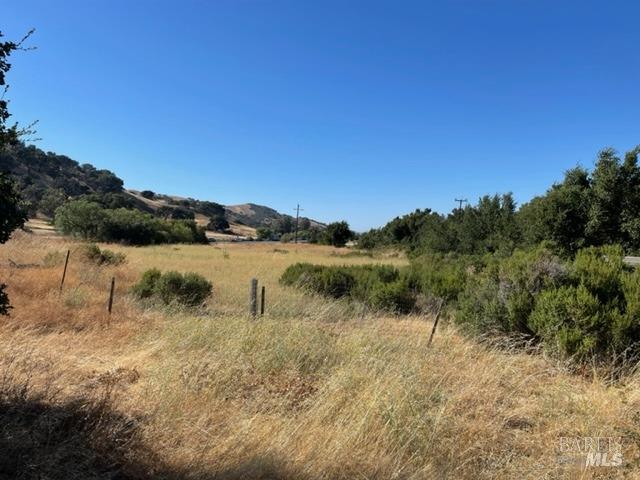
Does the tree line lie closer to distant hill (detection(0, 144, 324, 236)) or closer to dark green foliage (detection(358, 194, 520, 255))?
dark green foliage (detection(358, 194, 520, 255))

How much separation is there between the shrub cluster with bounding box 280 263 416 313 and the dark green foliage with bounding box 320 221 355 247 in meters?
59.7

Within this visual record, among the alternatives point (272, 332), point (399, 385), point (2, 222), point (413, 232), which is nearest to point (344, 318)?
point (272, 332)

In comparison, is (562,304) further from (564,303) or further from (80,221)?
(80,221)

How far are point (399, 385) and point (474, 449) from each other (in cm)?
96

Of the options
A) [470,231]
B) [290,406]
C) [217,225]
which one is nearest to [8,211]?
[290,406]

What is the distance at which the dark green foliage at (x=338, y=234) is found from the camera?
80.8m

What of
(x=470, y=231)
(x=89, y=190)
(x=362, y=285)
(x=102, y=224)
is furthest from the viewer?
(x=89, y=190)

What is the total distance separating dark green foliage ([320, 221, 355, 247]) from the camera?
8081 cm

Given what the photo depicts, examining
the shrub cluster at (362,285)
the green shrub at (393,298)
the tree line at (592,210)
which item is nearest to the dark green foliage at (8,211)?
the shrub cluster at (362,285)

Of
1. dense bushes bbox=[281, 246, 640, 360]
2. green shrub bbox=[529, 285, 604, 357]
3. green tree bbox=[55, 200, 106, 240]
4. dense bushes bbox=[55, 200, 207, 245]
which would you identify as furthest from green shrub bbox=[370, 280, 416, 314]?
green tree bbox=[55, 200, 106, 240]

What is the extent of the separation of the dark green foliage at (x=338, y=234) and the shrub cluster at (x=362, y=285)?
5966cm

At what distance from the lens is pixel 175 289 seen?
1342cm

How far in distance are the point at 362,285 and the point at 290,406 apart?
12070mm

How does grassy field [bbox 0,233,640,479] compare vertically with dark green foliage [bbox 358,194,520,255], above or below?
below
